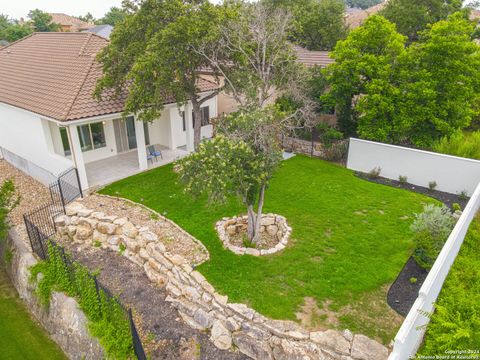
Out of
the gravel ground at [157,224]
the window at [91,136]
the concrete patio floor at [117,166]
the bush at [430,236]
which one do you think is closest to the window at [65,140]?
the window at [91,136]

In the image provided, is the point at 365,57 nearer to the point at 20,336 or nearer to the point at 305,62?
the point at 305,62

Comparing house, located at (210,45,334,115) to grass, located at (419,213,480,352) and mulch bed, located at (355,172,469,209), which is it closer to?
mulch bed, located at (355,172,469,209)

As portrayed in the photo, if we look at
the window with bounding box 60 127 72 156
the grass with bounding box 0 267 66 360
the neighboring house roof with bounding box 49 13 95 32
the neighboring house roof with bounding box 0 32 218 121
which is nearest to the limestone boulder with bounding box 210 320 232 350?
the grass with bounding box 0 267 66 360

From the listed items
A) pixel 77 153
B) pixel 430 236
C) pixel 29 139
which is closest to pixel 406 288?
pixel 430 236

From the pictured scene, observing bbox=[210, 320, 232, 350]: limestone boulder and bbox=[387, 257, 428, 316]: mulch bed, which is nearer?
bbox=[210, 320, 232, 350]: limestone boulder

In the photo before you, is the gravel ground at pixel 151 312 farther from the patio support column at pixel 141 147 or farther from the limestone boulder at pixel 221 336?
the patio support column at pixel 141 147

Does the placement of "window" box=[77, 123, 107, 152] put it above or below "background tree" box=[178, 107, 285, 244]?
below

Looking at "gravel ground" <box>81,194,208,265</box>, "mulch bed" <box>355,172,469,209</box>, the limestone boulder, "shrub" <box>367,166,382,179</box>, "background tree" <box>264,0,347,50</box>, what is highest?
"background tree" <box>264,0,347,50</box>
